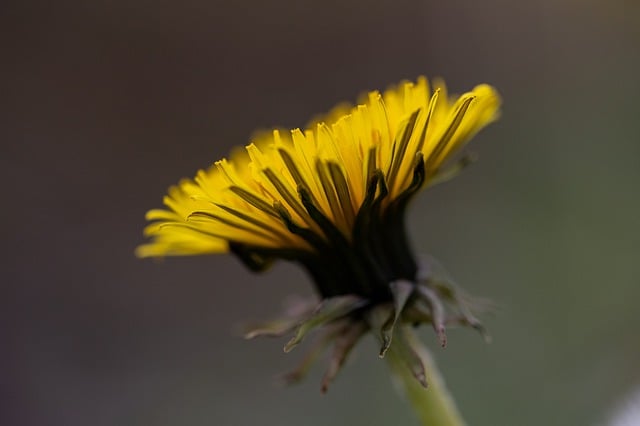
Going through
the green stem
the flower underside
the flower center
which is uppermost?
the flower center

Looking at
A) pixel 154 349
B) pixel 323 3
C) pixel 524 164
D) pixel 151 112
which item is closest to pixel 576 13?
pixel 524 164

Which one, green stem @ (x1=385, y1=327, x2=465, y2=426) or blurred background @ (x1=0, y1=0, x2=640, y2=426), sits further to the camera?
blurred background @ (x1=0, y1=0, x2=640, y2=426)

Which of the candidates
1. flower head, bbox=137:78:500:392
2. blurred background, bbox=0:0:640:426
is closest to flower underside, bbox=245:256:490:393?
flower head, bbox=137:78:500:392

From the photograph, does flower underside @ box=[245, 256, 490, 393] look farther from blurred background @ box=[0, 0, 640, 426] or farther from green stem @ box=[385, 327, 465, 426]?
blurred background @ box=[0, 0, 640, 426]

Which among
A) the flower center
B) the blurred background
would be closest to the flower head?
the flower center

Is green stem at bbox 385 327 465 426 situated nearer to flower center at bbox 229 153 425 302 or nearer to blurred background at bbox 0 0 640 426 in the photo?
flower center at bbox 229 153 425 302

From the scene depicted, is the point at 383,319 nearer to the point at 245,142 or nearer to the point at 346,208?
the point at 346,208

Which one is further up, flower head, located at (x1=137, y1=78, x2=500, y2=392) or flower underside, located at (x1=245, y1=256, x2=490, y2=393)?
flower head, located at (x1=137, y1=78, x2=500, y2=392)

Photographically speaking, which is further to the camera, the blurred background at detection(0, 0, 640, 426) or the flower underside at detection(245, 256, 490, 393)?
the blurred background at detection(0, 0, 640, 426)
